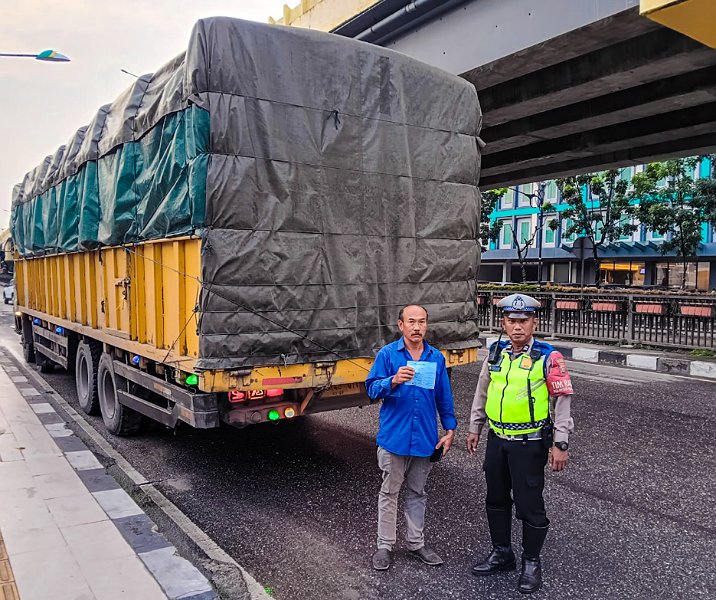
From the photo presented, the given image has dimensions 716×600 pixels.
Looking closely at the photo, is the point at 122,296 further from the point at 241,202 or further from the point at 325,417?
the point at 325,417

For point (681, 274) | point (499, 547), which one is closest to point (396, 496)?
point (499, 547)

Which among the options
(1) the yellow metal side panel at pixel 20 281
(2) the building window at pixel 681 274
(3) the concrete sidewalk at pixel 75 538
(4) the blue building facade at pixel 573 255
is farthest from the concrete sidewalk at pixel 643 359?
(2) the building window at pixel 681 274

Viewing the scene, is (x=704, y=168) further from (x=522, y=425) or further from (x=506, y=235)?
(x=522, y=425)

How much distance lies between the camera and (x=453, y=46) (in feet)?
33.7

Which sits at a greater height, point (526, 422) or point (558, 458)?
point (526, 422)

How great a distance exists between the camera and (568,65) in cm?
1012

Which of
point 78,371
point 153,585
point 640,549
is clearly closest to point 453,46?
point 78,371

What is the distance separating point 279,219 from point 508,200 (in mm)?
40947

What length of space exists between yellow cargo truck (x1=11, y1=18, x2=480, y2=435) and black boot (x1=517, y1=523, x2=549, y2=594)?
6.28ft

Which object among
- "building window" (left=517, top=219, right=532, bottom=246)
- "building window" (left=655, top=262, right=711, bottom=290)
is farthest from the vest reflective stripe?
"building window" (left=517, top=219, right=532, bottom=246)

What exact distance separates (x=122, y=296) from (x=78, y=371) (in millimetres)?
2635

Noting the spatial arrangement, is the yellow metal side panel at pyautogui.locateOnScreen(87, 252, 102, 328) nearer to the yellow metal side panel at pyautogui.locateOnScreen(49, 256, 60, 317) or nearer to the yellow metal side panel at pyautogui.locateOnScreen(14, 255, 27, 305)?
the yellow metal side panel at pyautogui.locateOnScreen(49, 256, 60, 317)

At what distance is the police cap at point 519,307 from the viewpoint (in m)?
3.52

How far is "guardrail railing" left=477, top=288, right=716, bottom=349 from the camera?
12266 mm
